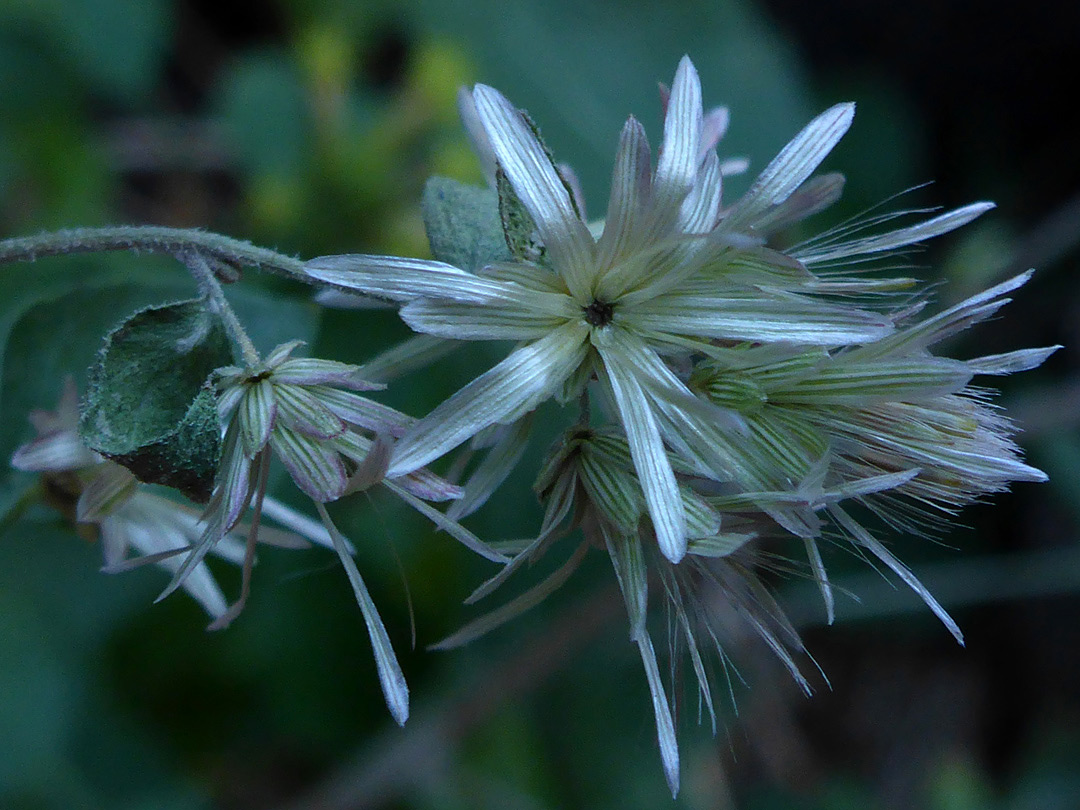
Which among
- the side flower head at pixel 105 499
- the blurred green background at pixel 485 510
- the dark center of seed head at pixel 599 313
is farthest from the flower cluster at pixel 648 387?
the blurred green background at pixel 485 510

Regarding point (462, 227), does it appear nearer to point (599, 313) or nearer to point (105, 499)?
point (599, 313)

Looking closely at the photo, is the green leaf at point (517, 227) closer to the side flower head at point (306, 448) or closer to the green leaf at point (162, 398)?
the side flower head at point (306, 448)

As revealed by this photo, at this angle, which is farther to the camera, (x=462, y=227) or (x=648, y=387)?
(x=462, y=227)

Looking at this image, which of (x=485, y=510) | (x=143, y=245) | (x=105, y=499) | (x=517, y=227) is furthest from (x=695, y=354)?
(x=485, y=510)

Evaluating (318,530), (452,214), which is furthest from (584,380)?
(318,530)

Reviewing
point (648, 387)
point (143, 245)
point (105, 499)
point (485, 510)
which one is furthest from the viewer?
point (485, 510)

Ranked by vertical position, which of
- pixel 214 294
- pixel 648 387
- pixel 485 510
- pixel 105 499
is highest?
pixel 214 294

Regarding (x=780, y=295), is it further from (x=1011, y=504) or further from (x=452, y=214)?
(x=1011, y=504)

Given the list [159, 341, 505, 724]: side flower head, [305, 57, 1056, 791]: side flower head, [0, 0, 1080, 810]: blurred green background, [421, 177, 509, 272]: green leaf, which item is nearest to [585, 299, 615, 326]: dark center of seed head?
[305, 57, 1056, 791]: side flower head
